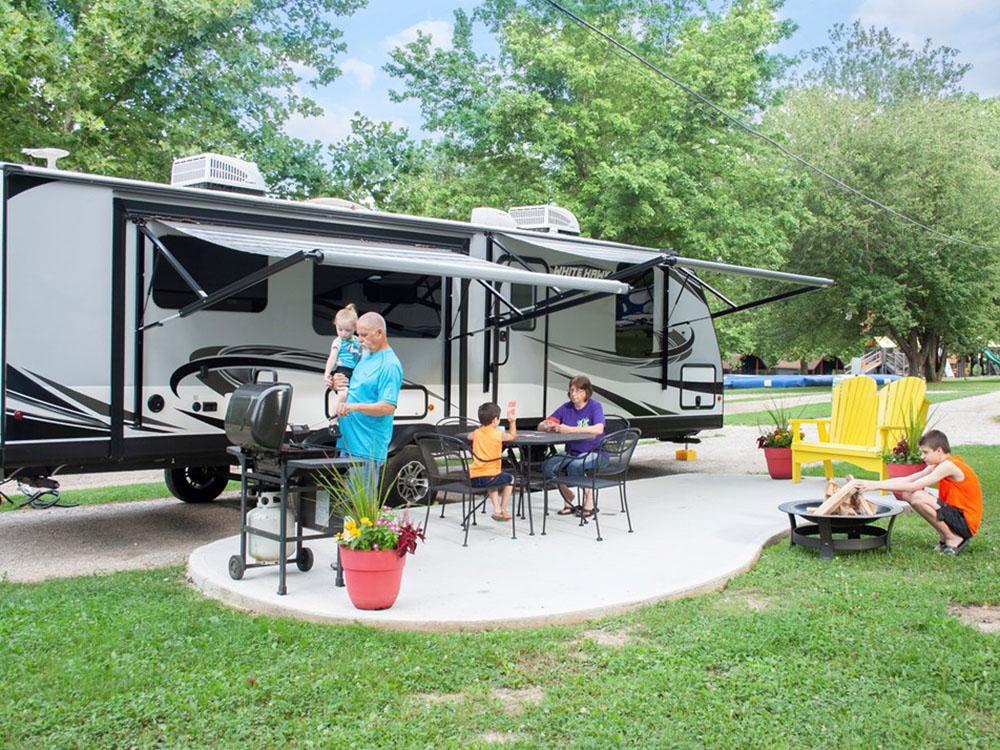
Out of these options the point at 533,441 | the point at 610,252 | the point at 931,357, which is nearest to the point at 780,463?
the point at 610,252

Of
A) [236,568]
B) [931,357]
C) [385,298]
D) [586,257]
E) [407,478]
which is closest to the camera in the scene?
[236,568]

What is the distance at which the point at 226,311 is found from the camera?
26.2 ft

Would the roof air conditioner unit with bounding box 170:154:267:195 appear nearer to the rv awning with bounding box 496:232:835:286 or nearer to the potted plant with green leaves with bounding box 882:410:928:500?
the rv awning with bounding box 496:232:835:286

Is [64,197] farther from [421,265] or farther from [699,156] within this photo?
[699,156]

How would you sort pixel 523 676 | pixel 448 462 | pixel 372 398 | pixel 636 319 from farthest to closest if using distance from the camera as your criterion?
pixel 636 319 → pixel 448 462 → pixel 372 398 → pixel 523 676

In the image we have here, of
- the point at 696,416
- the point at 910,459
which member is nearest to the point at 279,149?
the point at 696,416

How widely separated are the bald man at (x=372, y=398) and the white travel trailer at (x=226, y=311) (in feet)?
3.08

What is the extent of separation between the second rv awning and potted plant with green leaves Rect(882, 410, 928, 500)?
3.06 metres

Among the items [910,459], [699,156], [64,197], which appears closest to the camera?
[64,197]

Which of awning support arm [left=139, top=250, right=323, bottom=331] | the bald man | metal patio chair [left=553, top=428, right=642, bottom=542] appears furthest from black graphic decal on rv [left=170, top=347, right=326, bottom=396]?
metal patio chair [left=553, top=428, right=642, bottom=542]

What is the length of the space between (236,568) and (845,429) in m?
6.97

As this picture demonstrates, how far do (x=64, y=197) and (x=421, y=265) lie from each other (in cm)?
263

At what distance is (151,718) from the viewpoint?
Answer: 390 centimetres

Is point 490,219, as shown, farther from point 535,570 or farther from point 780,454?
point 535,570
